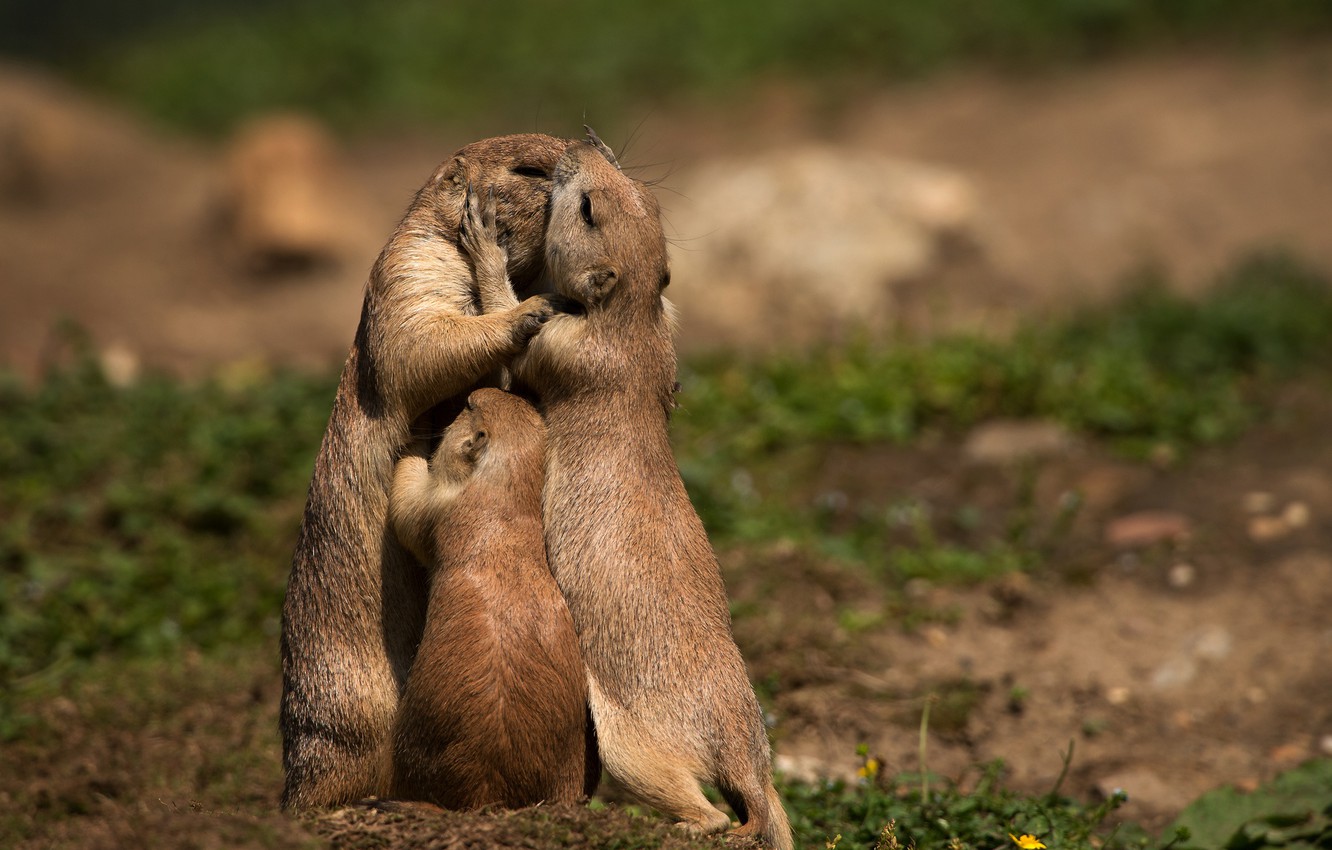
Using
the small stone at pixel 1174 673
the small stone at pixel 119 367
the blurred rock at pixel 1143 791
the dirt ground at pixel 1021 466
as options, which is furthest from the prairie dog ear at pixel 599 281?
the small stone at pixel 119 367

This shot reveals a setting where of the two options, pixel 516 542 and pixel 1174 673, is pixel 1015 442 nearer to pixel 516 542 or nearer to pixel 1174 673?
pixel 1174 673

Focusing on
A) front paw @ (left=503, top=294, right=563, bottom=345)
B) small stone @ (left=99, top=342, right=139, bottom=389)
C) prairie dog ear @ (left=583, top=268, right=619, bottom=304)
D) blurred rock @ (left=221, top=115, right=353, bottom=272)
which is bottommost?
front paw @ (left=503, top=294, right=563, bottom=345)

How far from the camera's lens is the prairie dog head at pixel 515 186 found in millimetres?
3695

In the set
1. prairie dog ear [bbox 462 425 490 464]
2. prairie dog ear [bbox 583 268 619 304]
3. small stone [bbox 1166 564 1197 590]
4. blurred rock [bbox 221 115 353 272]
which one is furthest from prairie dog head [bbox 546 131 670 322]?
blurred rock [bbox 221 115 353 272]

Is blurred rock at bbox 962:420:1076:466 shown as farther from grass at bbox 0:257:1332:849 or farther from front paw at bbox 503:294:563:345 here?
front paw at bbox 503:294:563:345

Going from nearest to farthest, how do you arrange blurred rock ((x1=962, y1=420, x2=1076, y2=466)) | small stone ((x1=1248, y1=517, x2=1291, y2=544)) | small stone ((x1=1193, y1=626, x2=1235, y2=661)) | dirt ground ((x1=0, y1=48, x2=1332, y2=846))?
dirt ground ((x1=0, y1=48, x2=1332, y2=846)) → small stone ((x1=1193, y1=626, x2=1235, y2=661)) → small stone ((x1=1248, y1=517, x2=1291, y2=544)) → blurred rock ((x1=962, y1=420, x2=1076, y2=466))

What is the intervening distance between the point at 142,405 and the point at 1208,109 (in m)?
9.30

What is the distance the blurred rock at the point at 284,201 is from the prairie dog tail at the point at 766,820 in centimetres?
853

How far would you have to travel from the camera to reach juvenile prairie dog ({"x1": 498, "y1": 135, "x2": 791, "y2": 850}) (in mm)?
3238

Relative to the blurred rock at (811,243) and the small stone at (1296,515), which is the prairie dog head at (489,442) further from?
the blurred rock at (811,243)

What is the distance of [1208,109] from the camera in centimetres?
1210

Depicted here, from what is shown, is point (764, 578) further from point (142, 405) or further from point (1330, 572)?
point (142, 405)

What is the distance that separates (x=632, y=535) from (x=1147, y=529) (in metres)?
4.05

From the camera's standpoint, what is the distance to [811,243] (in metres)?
9.78
